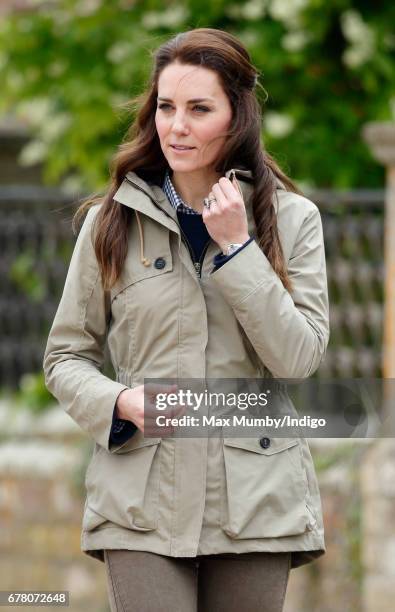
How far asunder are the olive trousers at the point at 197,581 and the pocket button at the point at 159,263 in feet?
2.06

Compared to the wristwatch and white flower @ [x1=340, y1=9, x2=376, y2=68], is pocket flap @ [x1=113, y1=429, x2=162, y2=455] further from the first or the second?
white flower @ [x1=340, y1=9, x2=376, y2=68]

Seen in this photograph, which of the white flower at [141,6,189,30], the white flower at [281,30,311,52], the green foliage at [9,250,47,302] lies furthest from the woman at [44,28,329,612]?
the white flower at [141,6,189,30]

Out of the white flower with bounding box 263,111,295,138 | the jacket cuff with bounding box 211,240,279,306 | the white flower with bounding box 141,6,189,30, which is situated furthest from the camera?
the white flower with bounding box 141,6,189,30

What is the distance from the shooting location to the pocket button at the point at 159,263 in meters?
2.92

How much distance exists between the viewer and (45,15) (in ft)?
24.0

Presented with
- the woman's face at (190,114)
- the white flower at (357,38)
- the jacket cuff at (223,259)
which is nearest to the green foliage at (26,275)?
the white flower at (357,38)

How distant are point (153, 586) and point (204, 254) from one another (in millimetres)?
741

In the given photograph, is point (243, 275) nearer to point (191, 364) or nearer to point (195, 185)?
point (191, 364)

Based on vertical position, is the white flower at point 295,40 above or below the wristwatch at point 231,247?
above

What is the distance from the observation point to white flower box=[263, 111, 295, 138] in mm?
6723

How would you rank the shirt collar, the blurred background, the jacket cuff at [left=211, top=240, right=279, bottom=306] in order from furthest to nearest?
the blurred background, the shirt collar, the jacket cuff at [left=211, top=240, right=279, bottom=306]

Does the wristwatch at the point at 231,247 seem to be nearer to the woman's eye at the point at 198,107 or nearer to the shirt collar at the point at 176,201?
the shirt collar at the point at 176,201

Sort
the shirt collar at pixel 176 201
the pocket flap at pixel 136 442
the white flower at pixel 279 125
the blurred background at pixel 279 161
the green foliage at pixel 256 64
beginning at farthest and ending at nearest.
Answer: the green foliage at pixel 256 64
the white flower at pixel 279 125
the blurred background at pixel 279 161
the shirt collar at pixel 176 201
the pocket flap at pixel 136 442

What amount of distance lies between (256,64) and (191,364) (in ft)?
13.9
